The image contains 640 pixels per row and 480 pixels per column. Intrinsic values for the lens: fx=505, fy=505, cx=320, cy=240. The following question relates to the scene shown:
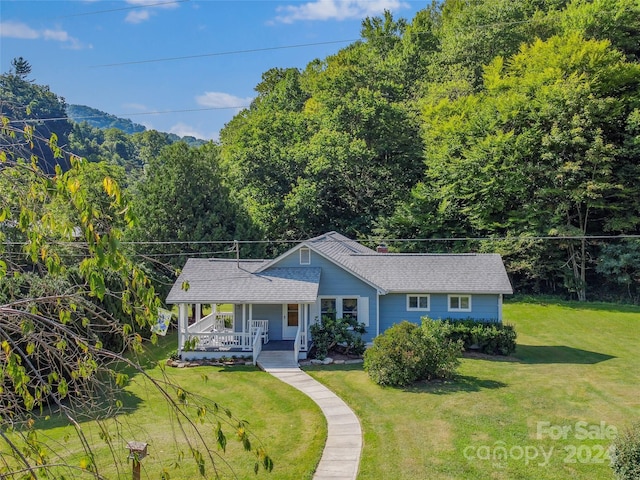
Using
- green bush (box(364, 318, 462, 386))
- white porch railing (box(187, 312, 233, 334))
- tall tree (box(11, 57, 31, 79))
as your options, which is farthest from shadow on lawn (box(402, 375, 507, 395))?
tall tree (box(11, 57, 31, 79))

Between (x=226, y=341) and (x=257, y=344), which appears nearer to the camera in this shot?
(x=257, y=344)

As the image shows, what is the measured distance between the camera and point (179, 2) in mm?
13930

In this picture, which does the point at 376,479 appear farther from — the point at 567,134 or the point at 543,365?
the point at 567,134

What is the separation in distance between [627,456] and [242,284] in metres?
15.6

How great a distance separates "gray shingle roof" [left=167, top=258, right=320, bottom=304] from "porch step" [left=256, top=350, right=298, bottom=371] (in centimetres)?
213

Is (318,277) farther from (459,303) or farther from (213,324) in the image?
(459,303)

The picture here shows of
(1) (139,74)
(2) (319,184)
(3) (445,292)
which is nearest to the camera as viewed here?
(1) (139,74)

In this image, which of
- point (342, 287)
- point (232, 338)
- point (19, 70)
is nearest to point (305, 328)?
point (342, 287)

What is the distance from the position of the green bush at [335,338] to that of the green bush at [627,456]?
1202 centimetres

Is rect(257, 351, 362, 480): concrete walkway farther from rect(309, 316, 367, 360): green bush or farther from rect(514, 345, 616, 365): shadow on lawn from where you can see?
rect(514, 345, 616, 365): shadow on lawn

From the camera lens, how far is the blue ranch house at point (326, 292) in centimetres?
2105

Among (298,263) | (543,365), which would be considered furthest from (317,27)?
(543,365)

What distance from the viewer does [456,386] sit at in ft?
53.0

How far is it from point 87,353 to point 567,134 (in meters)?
33.6
